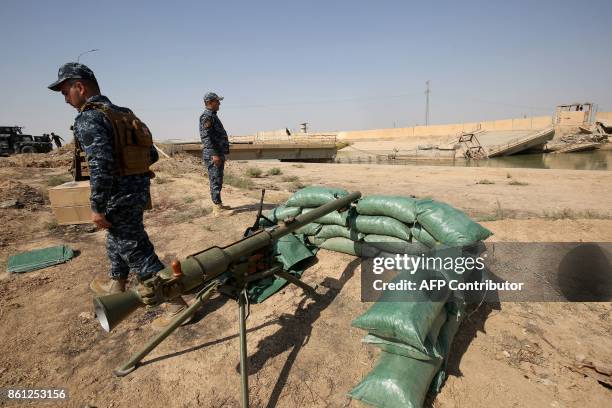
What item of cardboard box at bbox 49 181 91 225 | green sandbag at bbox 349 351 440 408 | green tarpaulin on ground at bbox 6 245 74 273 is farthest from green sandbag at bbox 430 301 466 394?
cardboard box at bbox 49 181 91 225

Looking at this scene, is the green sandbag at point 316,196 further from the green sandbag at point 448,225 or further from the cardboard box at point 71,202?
the cardboard box at point 71,202

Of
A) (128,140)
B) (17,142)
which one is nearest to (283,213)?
(128,140)

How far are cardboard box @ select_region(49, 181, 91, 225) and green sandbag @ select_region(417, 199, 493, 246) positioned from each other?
5065 mm

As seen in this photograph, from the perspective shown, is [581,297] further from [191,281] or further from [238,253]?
[191,281]

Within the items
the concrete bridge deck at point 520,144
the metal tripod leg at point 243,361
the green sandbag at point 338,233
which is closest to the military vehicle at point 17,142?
the green sandbag at point 338,233

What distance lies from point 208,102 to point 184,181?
5.24 meters

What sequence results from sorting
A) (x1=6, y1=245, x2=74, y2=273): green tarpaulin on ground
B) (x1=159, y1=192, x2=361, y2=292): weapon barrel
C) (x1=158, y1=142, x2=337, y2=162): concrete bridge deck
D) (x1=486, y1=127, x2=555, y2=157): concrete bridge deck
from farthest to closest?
(x1=486, y1=127, x2=555, y2=157): concrete bridge deck < (x1=158, y1=142, x2=337, y2=162): concrete bridge deck < (x1=6, y1=245, x2=74, y2=273): green tarpaulin on ground < (x1=159, y1=192, x2=361, y2=292): weapon barrel

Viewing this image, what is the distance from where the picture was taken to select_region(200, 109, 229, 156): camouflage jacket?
5504 mm

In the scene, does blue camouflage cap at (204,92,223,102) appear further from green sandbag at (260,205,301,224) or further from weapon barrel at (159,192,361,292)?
weapon barrel at (159,192,361,292)

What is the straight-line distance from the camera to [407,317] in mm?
2125

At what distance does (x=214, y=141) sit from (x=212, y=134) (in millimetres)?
137

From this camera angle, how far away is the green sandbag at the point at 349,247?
402cm

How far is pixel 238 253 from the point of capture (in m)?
2.13

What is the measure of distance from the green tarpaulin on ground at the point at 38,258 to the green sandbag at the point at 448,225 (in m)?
4.69
